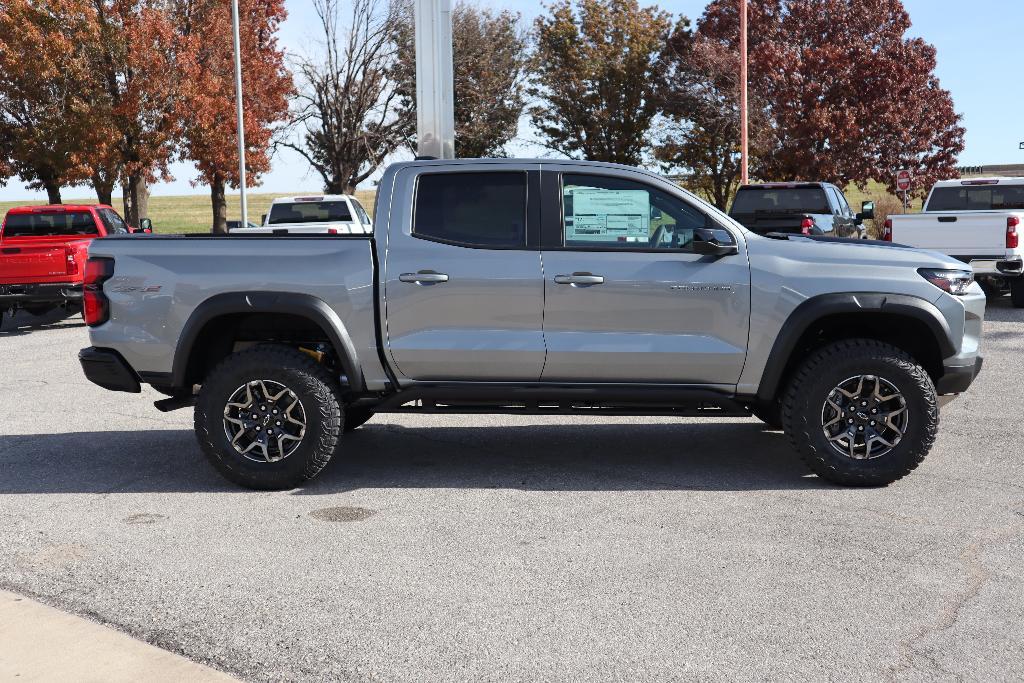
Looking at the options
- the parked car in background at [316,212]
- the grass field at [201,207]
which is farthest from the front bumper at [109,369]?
the grass field at [201,207]

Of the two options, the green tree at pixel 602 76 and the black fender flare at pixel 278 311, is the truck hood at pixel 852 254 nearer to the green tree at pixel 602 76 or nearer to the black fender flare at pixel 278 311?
the black fender flare at pixel 278 311

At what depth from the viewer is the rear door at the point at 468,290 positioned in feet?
21.6

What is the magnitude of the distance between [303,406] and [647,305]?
2.11m

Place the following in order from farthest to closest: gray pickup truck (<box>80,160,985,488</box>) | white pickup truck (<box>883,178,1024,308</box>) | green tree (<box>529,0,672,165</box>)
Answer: green tree (<box>529,0,672,165</box>), white pickup truck (<box>883,178,1024,308</box>), gray pickup truck (<box>80,160,985,488</box>)

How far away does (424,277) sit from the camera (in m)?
6.57

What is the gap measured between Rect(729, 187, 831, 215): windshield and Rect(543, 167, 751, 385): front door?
475 inches

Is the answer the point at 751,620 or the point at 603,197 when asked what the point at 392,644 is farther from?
the point at 603,197

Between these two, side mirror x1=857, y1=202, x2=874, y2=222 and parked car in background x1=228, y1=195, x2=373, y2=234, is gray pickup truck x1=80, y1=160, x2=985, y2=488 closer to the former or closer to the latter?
side mirror x1=857, y1=202, x2=874, y2=222

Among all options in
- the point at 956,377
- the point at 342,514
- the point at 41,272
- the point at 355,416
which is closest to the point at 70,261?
the point at 41,272

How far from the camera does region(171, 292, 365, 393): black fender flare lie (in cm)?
655

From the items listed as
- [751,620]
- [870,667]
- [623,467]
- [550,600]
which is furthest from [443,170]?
[870,667]

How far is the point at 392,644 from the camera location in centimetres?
424

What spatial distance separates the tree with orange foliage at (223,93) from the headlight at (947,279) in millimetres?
31526

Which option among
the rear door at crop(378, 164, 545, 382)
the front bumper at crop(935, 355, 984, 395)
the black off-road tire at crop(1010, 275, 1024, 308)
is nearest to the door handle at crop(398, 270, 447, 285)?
the rear door at crop(378, 164, 545, 382)
